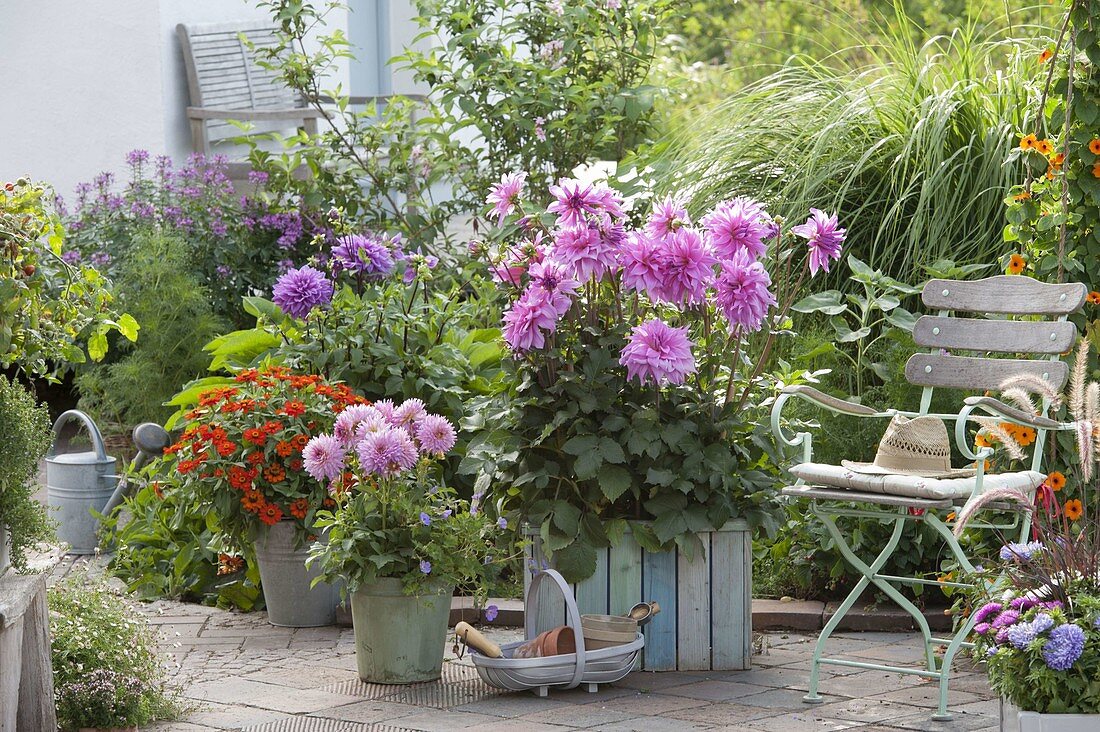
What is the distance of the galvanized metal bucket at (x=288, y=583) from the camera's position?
491 cm

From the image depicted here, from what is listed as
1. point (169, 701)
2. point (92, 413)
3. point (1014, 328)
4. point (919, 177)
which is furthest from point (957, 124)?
point (92, 413)

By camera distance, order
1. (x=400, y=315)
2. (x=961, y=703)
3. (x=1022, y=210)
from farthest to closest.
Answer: (x=400, y=315)
(x=1022, y=210)
(x=961, y=703)

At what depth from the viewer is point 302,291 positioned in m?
5.29

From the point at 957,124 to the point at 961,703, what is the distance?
2676mm

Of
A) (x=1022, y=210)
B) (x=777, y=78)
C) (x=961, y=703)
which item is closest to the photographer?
(x=961, y=703)

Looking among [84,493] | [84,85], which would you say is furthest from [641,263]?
[84,85]

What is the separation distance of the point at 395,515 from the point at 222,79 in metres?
5.12

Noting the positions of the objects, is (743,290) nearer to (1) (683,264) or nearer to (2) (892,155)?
(1) (683,264)

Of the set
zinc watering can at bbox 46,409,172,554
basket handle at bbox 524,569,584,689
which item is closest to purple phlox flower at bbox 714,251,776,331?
basket handle at bbox 524,569,584,689

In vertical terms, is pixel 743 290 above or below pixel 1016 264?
below

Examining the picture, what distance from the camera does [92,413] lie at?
23.6 feet

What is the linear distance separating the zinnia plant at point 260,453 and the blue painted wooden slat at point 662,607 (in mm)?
1177

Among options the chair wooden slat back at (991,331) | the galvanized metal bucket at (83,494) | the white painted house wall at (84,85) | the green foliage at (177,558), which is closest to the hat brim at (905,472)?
the chair wooden slat back at (991,331)

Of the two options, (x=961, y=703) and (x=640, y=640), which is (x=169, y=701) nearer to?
(x=640, y=640)
